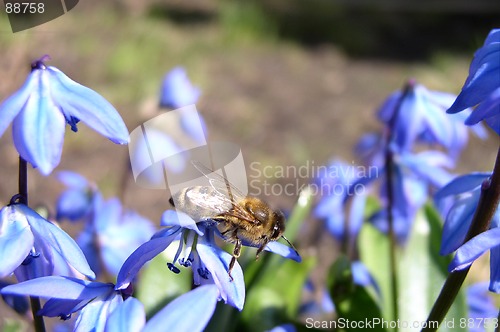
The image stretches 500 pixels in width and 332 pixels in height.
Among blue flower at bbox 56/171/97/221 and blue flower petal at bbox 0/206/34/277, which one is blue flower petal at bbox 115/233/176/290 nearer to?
blue flower petal at bbox 0/206/34/277

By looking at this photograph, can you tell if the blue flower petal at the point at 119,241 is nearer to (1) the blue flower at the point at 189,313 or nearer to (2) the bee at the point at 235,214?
(2) the bee at the point at 235,214

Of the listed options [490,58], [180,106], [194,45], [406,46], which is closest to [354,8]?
[406,46]

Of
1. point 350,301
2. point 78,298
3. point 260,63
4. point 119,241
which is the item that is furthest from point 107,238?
point 260,63

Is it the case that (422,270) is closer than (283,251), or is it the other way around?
(283,251)

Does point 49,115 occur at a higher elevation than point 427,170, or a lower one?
higher

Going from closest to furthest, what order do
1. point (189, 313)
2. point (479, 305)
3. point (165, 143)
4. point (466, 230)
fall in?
point (189, 313) → point (466, 230) → point (479, 305) → point (165, 143)

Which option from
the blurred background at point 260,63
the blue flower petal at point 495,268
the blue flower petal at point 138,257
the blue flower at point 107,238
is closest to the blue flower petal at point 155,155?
the blue flower at point 107,238

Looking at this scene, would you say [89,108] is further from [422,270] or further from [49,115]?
[422,270]
